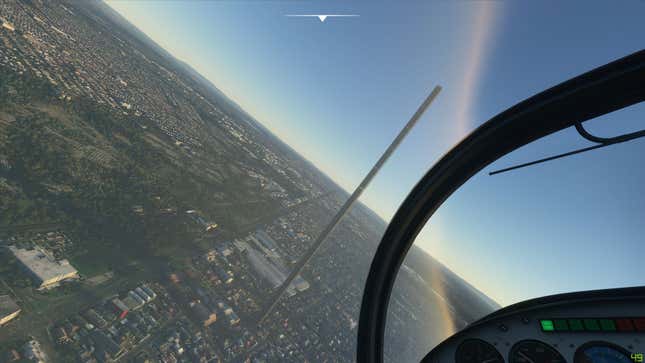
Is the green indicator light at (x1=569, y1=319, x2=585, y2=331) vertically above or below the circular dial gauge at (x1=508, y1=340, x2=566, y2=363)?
above

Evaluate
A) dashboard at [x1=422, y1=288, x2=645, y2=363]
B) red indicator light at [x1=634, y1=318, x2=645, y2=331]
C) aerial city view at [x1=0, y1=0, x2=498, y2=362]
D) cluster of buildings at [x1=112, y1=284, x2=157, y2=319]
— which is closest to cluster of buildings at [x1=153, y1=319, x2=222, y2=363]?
aerial city view at [x1=0, y1=0, x2=498, y2=362]

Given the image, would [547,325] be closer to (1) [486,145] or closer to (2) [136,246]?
(1) [486,145]

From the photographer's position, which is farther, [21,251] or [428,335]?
[428,335]

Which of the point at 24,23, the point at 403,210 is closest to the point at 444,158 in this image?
the point at 403,210

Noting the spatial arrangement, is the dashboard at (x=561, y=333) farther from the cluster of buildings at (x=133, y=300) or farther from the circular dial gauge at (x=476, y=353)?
the cluster of buildings at (x=133, y=300)

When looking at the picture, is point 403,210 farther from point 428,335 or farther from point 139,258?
point 428,335

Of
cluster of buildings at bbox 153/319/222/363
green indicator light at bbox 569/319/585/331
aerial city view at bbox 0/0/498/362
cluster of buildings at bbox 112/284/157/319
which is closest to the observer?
green indicator light at bbox 569/319/585/331

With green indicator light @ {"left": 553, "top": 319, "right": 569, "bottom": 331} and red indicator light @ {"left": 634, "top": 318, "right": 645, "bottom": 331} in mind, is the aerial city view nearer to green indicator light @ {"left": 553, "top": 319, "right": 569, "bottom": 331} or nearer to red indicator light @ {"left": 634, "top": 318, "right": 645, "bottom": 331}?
green indicator light @ {"left": 553, "top": 319, "right": 569, "bottom": 331}
